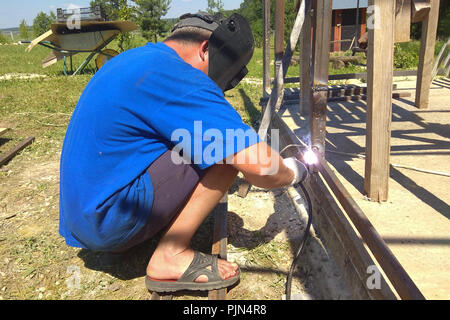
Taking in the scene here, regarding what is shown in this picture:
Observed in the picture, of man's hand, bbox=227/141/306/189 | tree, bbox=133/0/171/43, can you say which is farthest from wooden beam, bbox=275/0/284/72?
tree, bbox=133/0/171/43

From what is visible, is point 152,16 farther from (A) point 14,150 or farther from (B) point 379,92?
(B) point 379,92

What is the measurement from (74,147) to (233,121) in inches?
27.1

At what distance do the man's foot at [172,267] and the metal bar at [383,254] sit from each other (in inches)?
25.3

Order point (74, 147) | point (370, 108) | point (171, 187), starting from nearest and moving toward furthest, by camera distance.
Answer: point (74, 147)
point (171, 187)
point (370, 108)

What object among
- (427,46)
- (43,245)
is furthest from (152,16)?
(43,245)

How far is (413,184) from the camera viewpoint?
97.0 inches

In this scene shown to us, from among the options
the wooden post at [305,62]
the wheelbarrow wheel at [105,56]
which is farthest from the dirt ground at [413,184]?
the wheelbarrow wheel at [105,56]

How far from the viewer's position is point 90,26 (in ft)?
29.4

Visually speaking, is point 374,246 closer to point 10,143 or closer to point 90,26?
point 10,143

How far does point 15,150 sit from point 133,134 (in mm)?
2953

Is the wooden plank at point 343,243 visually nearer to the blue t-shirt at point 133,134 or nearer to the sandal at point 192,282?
the sandal at point 192,282

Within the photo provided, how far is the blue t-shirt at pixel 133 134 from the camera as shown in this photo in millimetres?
1453

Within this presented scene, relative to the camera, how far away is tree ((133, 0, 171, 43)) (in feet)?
74.8
